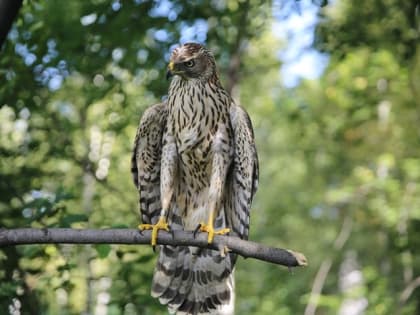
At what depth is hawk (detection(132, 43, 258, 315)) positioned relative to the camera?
20.2 ft

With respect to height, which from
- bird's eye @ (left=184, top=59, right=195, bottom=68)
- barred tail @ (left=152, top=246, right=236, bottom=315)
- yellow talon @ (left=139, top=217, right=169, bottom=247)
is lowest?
barred tail @ (left=152, top=246, right=236, bottom=315)

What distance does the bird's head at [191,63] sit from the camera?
604cm

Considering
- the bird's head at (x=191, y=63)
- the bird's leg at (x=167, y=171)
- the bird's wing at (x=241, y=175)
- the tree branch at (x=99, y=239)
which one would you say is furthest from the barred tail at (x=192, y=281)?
the tree branch at (x=99, y=239)

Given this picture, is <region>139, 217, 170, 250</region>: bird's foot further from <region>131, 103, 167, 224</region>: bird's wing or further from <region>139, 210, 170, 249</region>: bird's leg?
<region>131, 103, 167, 224</region>: bird's wing

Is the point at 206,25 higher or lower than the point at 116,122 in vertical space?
higher

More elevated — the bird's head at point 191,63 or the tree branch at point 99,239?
the bird's head at point 191,63

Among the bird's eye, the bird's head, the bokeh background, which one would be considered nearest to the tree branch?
the bokeh background

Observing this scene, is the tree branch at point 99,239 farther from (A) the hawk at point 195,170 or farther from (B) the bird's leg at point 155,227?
(A) the hawk at point 195,170

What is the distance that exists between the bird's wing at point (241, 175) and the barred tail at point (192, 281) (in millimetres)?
359

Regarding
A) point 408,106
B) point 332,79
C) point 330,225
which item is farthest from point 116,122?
point 330,225

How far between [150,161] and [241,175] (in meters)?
0.78

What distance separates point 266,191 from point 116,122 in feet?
60.7

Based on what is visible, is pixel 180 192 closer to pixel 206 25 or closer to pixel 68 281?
pixel 68 281

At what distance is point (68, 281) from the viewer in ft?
20.2
